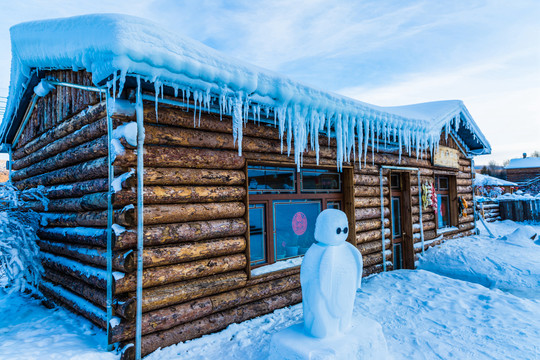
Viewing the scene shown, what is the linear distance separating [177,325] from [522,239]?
10.1 meters

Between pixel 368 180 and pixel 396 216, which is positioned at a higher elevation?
pixel 368 180

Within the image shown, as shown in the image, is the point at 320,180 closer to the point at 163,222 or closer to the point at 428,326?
the point at 428,326

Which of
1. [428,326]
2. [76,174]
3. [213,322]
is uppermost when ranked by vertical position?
[76,174]

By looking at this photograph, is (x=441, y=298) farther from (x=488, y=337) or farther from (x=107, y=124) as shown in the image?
(x=107, y=124)

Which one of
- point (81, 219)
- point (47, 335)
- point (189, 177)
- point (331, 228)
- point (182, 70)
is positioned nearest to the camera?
point (182, 70)

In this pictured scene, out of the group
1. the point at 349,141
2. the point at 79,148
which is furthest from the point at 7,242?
the point at 349,141

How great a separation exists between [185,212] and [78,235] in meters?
1.73

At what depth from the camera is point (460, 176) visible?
1027 centimetres

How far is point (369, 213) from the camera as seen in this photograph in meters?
6.74

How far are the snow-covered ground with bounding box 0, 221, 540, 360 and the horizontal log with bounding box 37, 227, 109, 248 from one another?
3.63ft

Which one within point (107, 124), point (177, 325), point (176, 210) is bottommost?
point (177, 325)

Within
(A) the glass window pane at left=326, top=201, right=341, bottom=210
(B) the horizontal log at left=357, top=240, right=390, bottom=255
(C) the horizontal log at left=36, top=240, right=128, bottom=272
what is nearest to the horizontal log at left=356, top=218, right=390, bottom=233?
(B) the horizontal log at left=357, top=240, right=390, bottom=255

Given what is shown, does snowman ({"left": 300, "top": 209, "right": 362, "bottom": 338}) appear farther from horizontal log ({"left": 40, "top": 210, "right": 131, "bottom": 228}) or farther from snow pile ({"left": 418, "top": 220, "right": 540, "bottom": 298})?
snow pile ({"left": 418, "top": 220, "right": 540, "bottom": 298})

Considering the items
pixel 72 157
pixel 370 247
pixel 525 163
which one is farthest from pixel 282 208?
pixel 525 163
